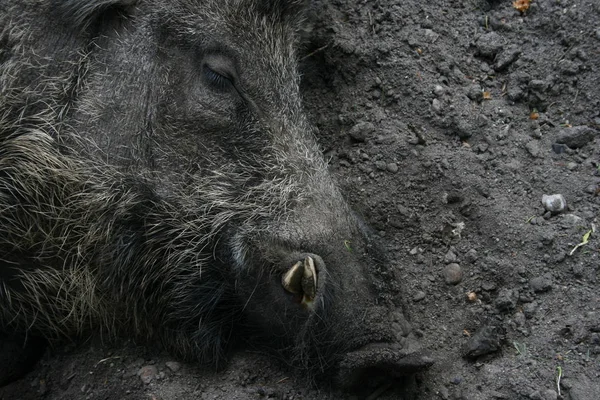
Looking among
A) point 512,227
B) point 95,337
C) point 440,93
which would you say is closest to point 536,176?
point 512,227

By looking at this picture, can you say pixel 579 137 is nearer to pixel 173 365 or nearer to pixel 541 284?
pixel 541 284

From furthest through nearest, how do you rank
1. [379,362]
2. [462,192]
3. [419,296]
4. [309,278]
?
[462,192] < [419,296] < [379,362] < [309,278]

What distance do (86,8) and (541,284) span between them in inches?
100

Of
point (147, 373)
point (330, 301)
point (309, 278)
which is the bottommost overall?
point (147, 373)

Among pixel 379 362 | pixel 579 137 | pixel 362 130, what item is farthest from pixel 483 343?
pixel 362 130

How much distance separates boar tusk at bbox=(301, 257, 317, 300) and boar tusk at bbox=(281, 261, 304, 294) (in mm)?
19

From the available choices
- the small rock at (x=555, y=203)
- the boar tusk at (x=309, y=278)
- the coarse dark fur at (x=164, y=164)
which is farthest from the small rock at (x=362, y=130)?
the boar tusk at (x=309, y=278)

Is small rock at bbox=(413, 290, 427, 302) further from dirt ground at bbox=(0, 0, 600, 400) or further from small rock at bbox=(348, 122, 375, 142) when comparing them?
small rock at bbox=(348, 122, 375, 142)

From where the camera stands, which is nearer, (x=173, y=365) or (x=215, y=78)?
(x=215, y=78)

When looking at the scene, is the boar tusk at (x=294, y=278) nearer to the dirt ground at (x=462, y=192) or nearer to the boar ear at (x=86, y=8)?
the dirt ground at (x=462, y=192)

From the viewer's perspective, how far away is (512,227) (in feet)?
14.0

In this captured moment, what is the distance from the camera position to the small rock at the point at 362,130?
4.79 meters

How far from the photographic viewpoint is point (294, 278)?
11.5 ft

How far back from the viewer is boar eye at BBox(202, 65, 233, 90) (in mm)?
3812
